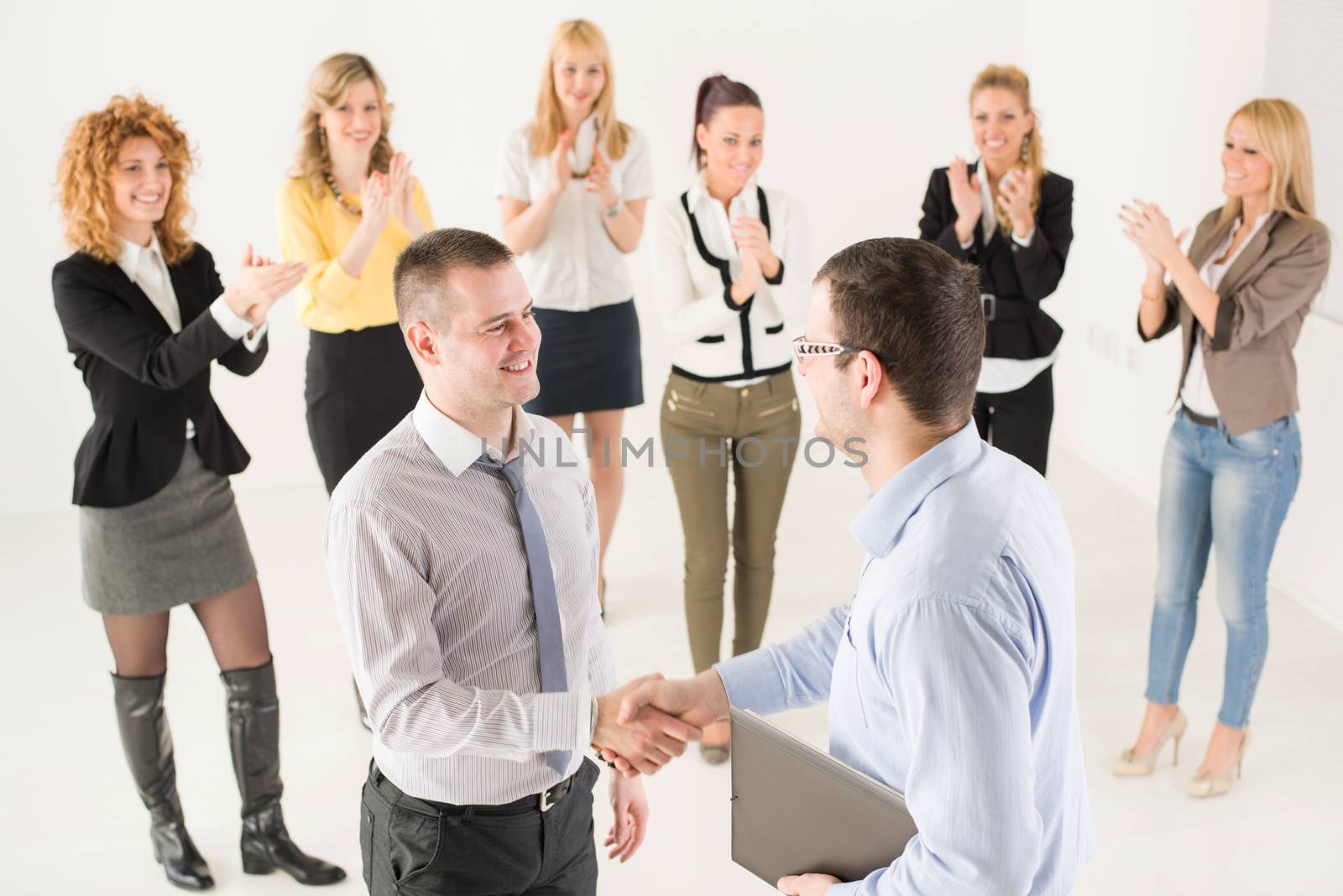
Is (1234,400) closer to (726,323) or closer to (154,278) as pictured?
(726,323)

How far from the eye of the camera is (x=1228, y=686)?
11.8ft

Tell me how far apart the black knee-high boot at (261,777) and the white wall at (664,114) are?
3.05 m

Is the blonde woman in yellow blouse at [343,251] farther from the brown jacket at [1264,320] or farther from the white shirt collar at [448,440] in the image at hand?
the brown jacket at [1264,320]

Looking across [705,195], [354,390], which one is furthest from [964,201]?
[354,390]

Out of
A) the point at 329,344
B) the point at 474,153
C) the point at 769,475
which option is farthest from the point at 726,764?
the point at 474,153

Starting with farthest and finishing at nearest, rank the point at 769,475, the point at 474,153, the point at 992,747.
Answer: the point at 474,153 → the point at 769,475 → the point at 992,747

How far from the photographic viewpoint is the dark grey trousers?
211cm

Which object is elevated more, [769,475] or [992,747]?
[992,747]

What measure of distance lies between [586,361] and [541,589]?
233 cm

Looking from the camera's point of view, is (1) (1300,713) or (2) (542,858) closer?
(2) (542,858)

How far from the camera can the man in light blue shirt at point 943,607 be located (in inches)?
56.8

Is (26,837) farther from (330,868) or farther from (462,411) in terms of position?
(462,411)

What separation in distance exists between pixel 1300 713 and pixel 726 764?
177 cm

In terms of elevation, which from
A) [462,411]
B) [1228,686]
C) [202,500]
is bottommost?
[1228,686]
